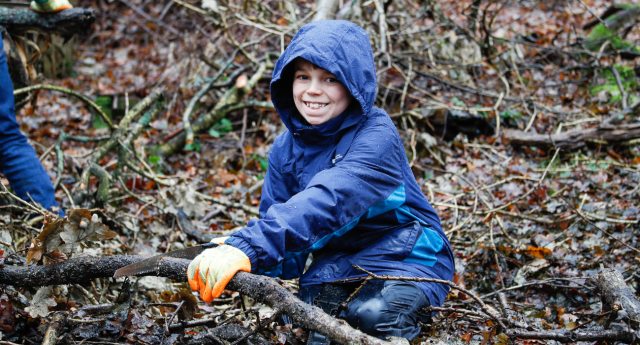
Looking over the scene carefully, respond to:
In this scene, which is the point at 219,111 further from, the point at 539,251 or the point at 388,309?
the point at 388,309

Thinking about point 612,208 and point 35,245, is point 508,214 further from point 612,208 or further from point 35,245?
point 35,245

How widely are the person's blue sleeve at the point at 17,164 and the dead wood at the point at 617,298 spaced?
137 inches

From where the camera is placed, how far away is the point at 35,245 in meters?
2.17

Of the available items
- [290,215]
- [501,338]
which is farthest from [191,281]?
[501,338]

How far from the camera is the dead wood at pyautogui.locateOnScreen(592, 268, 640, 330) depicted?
192 centimetres

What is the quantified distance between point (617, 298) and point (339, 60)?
1.59 metres

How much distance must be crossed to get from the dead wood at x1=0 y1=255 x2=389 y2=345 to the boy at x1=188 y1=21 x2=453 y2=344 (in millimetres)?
103

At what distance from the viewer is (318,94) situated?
240 centimetres

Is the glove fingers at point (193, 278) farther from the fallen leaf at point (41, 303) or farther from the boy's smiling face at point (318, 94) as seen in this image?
the boy's smiling face at point (318, 94)

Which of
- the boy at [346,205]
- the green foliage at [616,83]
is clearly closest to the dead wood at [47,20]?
the boy at [346,205]

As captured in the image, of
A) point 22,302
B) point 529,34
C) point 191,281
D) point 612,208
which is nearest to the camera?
point 191,281

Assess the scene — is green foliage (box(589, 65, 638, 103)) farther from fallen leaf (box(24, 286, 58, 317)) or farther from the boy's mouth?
fallen leaf (box(24, 286, 58, 317))

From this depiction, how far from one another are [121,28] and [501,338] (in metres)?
10.6

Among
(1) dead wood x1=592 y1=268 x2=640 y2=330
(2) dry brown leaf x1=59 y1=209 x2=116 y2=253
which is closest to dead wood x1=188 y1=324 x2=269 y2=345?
(2) dry brown leaf x1=59 y1=209 x2=116 y2=253
